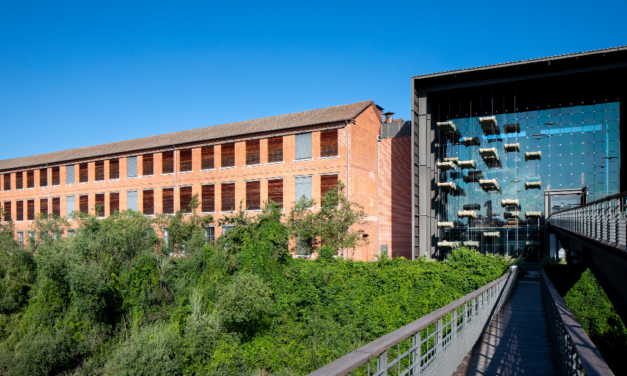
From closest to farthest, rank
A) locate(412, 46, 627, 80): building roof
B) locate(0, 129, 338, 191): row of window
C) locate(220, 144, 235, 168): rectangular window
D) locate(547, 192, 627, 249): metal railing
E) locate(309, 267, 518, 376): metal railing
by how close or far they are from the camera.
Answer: locate(309, 267, 518, 376): metal railing < locate(547, 192, 627, 249): metal railing < locate(412, 46, 627, 80): building roof < locate(0, 129, 338, 191): row of window < locate(220, 144, 235, 168): rectangular window

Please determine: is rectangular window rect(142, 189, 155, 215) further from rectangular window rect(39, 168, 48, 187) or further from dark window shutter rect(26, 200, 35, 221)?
dark window shutter rect(26, 200, 35, 221)

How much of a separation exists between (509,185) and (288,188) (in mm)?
15228

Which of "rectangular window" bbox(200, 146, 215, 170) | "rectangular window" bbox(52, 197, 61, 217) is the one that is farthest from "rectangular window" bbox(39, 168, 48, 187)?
"rectangular window" bbox(200, 146, 215, 170)

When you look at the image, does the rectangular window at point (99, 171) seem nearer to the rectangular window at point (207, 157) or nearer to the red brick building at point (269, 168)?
the red brick building at point (269, 168)

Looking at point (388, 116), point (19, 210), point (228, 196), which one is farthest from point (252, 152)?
point (19, 210)

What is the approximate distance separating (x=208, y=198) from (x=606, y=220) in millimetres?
29634

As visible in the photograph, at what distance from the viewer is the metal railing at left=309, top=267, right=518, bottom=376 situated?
9.45ft

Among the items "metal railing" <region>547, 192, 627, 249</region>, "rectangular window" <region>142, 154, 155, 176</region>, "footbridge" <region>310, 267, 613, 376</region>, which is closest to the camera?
"footbridge" <region>310, 267, 613, 376</region>

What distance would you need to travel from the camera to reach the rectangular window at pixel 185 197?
35.6 metres

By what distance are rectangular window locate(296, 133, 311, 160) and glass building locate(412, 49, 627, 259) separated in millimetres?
7541

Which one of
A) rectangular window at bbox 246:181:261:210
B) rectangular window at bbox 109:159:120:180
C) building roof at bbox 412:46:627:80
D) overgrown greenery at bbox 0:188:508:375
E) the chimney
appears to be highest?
building roof at bbox 412:46:627:80

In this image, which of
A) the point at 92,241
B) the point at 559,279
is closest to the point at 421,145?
the point at 559,279

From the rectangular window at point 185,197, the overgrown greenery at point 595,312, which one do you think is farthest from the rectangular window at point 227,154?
the overgrown greenery at point 595,312

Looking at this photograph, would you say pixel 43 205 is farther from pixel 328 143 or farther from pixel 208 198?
pixel 328 143
